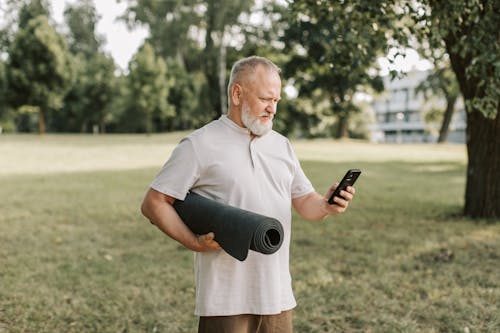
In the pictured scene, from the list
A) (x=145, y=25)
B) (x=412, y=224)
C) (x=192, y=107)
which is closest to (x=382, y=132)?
(x=192, y=107)

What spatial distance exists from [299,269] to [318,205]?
3.42 meters

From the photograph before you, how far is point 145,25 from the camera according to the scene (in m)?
36.1

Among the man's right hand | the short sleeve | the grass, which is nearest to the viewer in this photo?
the man's right hand

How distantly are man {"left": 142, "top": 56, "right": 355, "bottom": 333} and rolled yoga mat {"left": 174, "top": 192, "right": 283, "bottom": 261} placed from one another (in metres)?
0.08

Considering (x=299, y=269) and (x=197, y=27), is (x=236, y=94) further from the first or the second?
(x=197, y=27)

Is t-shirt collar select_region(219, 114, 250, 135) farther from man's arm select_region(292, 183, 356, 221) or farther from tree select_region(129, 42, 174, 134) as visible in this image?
tree select_region(129, 42, 174, 134)

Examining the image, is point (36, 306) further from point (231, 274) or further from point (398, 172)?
point (398, 172)

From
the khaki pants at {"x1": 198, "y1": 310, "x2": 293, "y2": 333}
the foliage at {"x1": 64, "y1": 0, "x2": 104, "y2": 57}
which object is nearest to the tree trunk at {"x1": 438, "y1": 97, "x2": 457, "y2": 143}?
the khaki pants at {"x1": 198, "y1": 310, "x2": 293, "y2": 333}

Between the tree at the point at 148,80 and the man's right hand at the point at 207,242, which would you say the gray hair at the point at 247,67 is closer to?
the man's right hand at the point at 207,242

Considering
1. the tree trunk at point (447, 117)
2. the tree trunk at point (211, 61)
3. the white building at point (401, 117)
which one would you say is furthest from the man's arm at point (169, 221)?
the white building at point (401, 117)

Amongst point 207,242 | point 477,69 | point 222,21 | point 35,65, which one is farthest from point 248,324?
point 35,65

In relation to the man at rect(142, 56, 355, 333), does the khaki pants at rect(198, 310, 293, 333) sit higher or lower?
lower

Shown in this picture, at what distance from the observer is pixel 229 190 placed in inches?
88.4

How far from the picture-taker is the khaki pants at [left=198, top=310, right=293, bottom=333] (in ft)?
7.39
